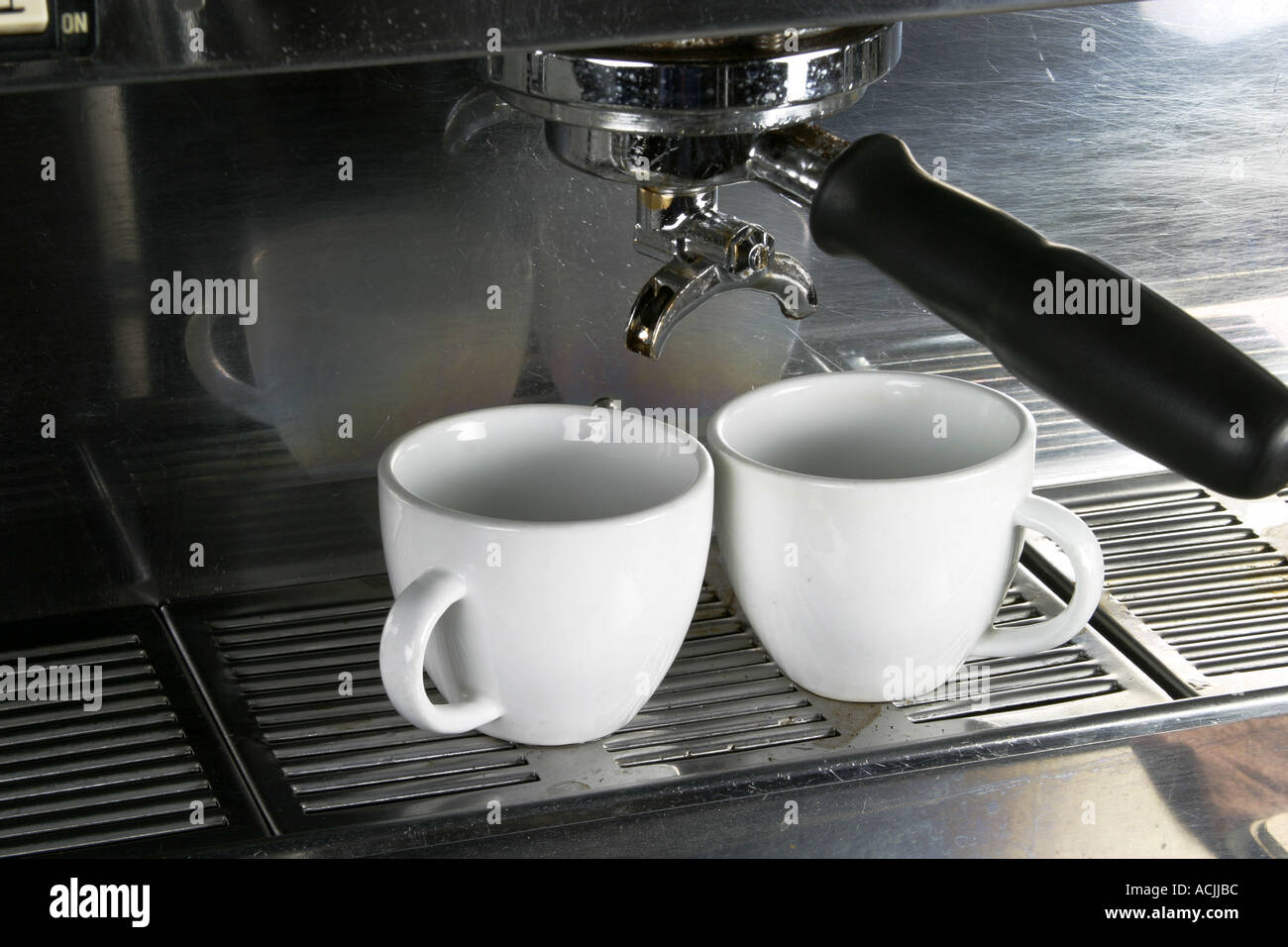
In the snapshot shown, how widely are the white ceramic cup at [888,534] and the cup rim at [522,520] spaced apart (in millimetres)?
17

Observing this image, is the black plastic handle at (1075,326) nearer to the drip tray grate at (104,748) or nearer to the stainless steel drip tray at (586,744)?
the stainless steel drip tray at (586,744)

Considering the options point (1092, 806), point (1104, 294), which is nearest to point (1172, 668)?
point (1092, 806)

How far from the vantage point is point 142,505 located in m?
0.59

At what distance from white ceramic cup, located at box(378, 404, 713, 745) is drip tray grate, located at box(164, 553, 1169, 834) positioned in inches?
0.7

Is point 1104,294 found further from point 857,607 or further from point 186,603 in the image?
point 186,603

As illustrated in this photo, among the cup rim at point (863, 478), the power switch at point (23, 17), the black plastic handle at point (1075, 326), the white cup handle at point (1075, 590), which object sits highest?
the power switch at point (23, 17)

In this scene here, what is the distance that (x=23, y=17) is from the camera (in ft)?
1.15

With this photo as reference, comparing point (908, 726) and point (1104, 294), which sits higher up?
point (1104, 294)

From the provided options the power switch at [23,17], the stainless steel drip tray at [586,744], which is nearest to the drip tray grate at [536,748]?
the stainless steel drip tray at [586,744]

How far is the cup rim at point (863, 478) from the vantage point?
0.49 meters

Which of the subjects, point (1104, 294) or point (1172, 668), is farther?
point (1172, 668)

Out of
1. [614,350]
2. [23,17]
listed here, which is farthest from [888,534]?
[23,17]

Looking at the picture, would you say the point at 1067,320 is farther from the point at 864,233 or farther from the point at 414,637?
the point at 414,637

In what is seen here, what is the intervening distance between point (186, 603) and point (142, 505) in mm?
41
